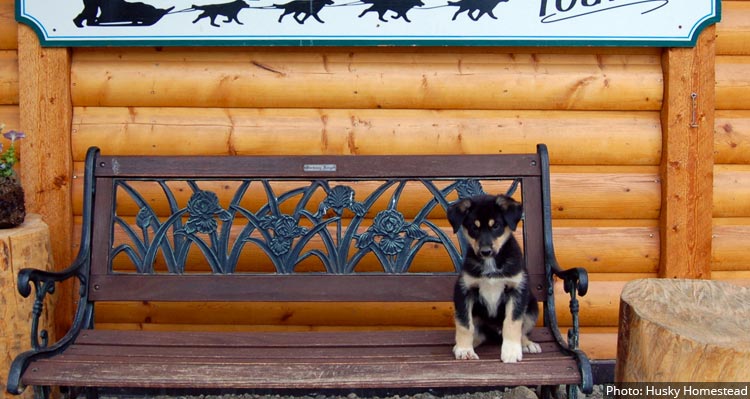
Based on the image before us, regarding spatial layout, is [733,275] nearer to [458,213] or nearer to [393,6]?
[458,213]

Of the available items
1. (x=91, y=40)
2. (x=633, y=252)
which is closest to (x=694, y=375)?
(x=633, y=252)

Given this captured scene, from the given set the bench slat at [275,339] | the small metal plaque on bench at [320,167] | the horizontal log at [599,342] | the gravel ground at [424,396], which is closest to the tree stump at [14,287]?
the bench slat at [275,339]

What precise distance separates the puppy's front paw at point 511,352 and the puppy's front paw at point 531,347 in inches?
6.6

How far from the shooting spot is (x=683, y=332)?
3.35 m

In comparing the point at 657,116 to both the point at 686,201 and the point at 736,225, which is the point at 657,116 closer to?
the point at 686,201

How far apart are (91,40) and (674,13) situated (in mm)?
3421

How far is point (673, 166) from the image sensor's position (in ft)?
15.1

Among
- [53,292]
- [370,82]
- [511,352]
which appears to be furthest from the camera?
[370,82]

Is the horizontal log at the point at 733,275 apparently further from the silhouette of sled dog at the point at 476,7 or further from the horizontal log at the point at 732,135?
the silhouette of sled dog at the point at 476,7

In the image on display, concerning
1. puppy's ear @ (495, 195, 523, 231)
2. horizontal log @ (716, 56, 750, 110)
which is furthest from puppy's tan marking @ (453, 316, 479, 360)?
horizontal log @ (716, 56, 750, 110)

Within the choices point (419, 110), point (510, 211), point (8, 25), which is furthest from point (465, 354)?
point (8, 25)

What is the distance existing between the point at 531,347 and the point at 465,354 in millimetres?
349

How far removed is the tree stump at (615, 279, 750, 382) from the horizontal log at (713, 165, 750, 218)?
1.03 meters

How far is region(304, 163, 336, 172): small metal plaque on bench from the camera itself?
13.8ft
